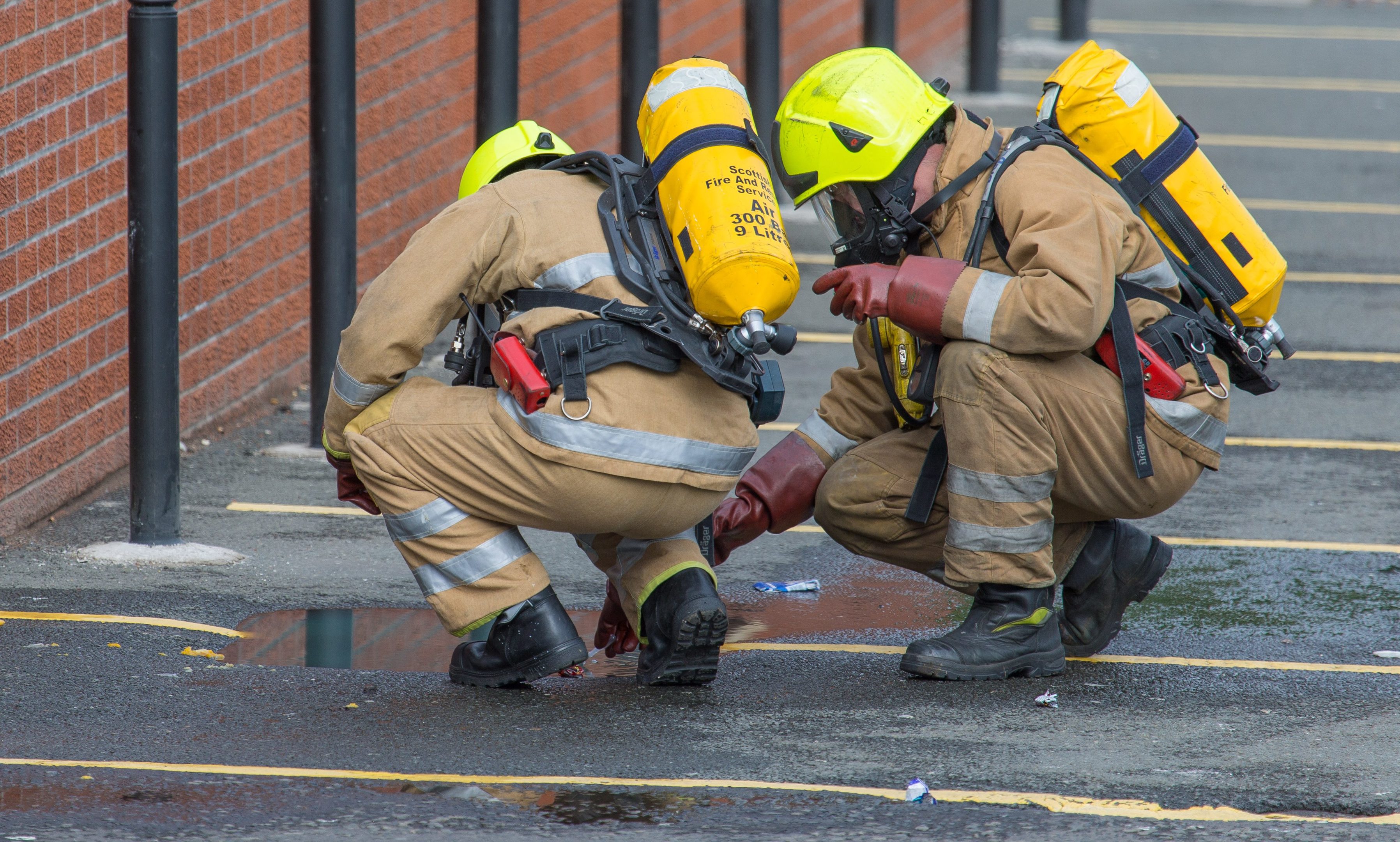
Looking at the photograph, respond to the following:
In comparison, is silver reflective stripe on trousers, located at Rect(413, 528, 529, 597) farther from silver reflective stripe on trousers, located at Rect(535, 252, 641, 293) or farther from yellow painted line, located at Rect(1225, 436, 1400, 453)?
yellow painted line, located at Rect(1225, 436, 1400, 453)

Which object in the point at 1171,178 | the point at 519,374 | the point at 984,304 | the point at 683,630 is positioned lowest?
the point at 683,630

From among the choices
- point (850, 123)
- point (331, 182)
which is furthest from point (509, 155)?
point (331, 182)

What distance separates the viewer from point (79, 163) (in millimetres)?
5801

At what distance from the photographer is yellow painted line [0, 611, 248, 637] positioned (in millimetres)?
4797

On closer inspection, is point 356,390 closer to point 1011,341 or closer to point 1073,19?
point 1011,341

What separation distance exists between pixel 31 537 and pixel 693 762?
8.94ft

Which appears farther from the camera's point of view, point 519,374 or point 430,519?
point 430,519

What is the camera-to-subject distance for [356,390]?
422 centimetres

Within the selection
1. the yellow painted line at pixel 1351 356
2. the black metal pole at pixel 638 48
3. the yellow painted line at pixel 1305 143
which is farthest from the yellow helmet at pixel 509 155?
the yellow painted line at pixel 1305 143

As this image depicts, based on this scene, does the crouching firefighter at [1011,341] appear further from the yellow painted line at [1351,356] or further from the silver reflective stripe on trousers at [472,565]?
the yellow painted line at [1351,356]

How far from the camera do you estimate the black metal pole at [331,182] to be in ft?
20.5

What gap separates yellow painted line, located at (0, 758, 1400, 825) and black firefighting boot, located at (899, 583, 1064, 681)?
2.53 ft

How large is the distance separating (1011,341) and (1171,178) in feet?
2.18

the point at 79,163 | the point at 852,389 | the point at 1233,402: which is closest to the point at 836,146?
the point at 852,389
